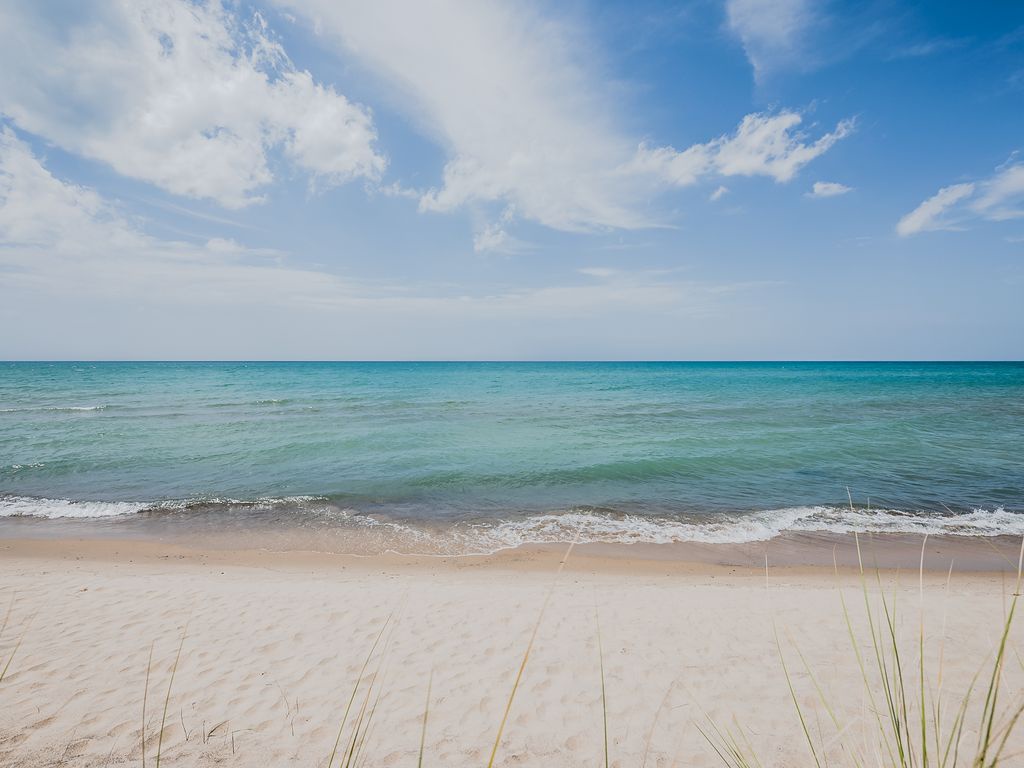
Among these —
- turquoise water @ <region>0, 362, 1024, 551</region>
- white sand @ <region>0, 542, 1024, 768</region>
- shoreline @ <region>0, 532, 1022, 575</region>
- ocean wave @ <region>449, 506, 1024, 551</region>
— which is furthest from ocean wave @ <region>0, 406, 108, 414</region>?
ocean wave @ <region>449, 506, 1024, 551</region>

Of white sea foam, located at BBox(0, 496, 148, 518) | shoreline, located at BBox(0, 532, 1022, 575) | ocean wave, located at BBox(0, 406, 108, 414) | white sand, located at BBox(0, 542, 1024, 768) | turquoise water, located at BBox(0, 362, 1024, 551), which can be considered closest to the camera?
white sand, located at BBox(0, 542, 1024, 768)

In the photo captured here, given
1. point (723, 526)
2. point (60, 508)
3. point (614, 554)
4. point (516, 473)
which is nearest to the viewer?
point (614, 554)

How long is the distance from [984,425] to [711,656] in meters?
26.7

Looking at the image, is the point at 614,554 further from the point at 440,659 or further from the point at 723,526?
the point at 440,659

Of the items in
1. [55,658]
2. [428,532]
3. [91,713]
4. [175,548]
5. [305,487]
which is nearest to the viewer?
[91,713]

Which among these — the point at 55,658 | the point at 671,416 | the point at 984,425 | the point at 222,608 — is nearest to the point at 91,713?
the point at 55,658

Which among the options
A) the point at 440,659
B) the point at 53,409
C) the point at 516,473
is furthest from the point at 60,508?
the point at 53,409

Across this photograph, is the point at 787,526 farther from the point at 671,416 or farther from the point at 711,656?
the point at 671,416

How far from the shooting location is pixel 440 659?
5.59 meters

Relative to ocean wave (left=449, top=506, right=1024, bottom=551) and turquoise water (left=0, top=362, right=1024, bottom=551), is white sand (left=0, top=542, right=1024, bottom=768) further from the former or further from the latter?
turquoise water (left=0, top=362, right=1024, bottom=551)

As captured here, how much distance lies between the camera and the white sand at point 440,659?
4285 millimetres

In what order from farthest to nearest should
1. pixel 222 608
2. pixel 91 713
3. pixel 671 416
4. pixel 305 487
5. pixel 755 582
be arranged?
pixel 671 416 → pixel 305 487 → pixel 755 582 → pixel 222 608 → pixel 91 713

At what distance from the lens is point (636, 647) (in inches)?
229

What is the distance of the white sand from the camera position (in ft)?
14.1
